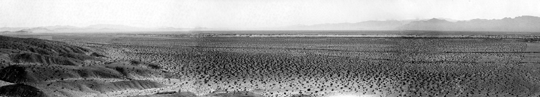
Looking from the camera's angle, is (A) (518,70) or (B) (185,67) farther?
(B) (185,67)

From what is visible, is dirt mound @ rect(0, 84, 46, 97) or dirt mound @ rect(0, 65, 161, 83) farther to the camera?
dirt mound @ rect(0, 65, 161, 83)

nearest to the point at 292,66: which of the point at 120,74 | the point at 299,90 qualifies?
the point at 299,90

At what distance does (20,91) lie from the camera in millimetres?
23422

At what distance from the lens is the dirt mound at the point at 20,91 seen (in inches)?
910

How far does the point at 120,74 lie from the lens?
34.1 metres

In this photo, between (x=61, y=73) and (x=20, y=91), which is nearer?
(x=20, y=91)

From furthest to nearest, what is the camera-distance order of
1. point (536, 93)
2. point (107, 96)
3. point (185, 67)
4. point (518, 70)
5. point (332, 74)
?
point (185, 67), point (518, 70), point (332, 74), point (536, 93), point (107, 96)

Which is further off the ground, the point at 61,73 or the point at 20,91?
the point at 61,73

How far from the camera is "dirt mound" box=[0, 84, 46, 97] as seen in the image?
75.9 feet

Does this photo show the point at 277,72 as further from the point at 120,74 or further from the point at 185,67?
the point at 120,74

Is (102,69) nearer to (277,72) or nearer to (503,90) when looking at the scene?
(277,72)

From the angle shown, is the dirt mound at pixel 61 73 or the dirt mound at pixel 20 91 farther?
the dirt mound at pixel 61 73

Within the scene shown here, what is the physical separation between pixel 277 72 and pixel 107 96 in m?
18.0

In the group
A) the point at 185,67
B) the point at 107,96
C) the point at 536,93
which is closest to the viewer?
the point at 107,96
